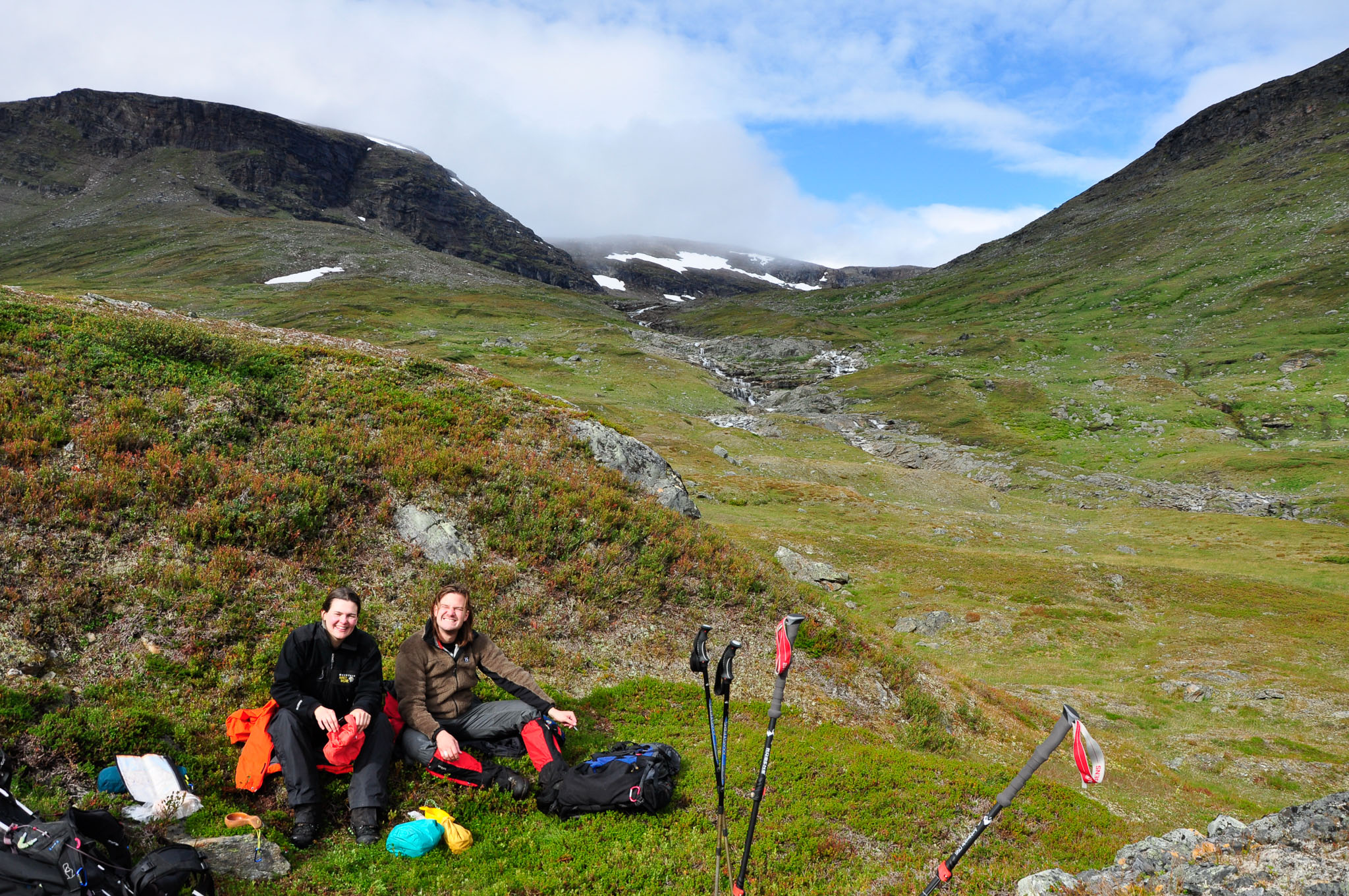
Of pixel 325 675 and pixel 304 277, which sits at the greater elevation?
pixel 304 277

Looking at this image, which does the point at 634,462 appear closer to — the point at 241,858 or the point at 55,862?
the point at 241,858

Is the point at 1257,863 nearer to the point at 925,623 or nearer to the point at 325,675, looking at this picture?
the point at 325,675

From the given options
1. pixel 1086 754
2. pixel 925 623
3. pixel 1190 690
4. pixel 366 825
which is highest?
pixel 1086 754

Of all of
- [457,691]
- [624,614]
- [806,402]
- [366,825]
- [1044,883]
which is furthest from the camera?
[806,402]

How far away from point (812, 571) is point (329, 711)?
27209mm

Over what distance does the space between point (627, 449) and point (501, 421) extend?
226 inches

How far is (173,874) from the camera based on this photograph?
5.72m

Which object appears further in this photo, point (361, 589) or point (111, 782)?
point (361, 589)

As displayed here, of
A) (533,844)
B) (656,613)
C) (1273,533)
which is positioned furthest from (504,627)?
(1273,533)

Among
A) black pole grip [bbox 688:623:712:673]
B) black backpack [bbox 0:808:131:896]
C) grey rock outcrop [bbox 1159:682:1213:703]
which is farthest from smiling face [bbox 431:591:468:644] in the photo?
grey rock outcrop [bbox 1159:682:1213:703]

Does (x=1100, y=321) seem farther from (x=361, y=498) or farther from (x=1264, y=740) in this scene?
(x=361, y=498)

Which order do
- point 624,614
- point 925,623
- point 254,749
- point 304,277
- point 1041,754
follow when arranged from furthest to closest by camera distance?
point 304,277 → point 925,623 → point 624,614 → point 254,749 → point 1041,754

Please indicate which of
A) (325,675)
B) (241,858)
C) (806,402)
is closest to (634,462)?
(325,675)

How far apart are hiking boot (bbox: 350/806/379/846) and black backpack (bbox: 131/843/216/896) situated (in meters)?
1.51
